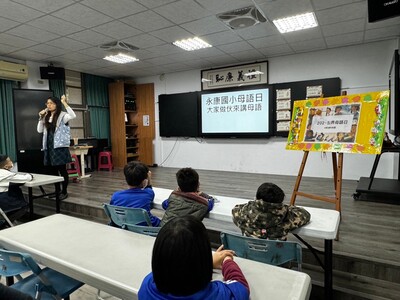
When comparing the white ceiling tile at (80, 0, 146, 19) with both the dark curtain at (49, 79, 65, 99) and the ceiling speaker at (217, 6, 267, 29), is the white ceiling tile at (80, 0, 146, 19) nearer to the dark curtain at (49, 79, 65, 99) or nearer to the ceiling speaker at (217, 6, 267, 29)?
the ceiling speaker at (217, 6, 267, 29)

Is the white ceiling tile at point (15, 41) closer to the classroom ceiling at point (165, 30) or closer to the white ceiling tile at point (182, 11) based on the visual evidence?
the classroom ceiling at point (165, 30)

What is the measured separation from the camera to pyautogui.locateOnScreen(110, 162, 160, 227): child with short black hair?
1896 millimetres

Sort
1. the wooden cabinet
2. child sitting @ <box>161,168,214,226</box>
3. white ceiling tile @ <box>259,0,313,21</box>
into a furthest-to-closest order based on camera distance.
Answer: the wooden cabinet → white ceiling tile @ <box>259,0,313,21</box> → child sitting @ <box>161,168,214,226</box>

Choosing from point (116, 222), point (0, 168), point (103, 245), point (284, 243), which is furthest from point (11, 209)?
point (284, 243)

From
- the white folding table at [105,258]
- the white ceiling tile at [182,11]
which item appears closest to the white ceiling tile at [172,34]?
the white ceiling tile at [182,11]

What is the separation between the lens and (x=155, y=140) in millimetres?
6891

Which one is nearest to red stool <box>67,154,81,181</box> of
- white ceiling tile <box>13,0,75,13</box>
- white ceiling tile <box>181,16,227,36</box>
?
white ceiling tile <box>13,0,75,13</box>

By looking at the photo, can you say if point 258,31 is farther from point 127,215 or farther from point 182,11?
point 127,215

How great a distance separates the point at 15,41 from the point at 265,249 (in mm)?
4822

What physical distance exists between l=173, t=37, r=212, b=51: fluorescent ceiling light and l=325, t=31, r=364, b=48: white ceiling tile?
199 centimetres

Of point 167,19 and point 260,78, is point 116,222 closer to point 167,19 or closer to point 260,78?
point 167,19

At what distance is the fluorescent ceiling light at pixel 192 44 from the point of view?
4289 mm

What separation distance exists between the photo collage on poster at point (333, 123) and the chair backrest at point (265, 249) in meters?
1.59

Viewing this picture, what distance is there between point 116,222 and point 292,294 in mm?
1430
